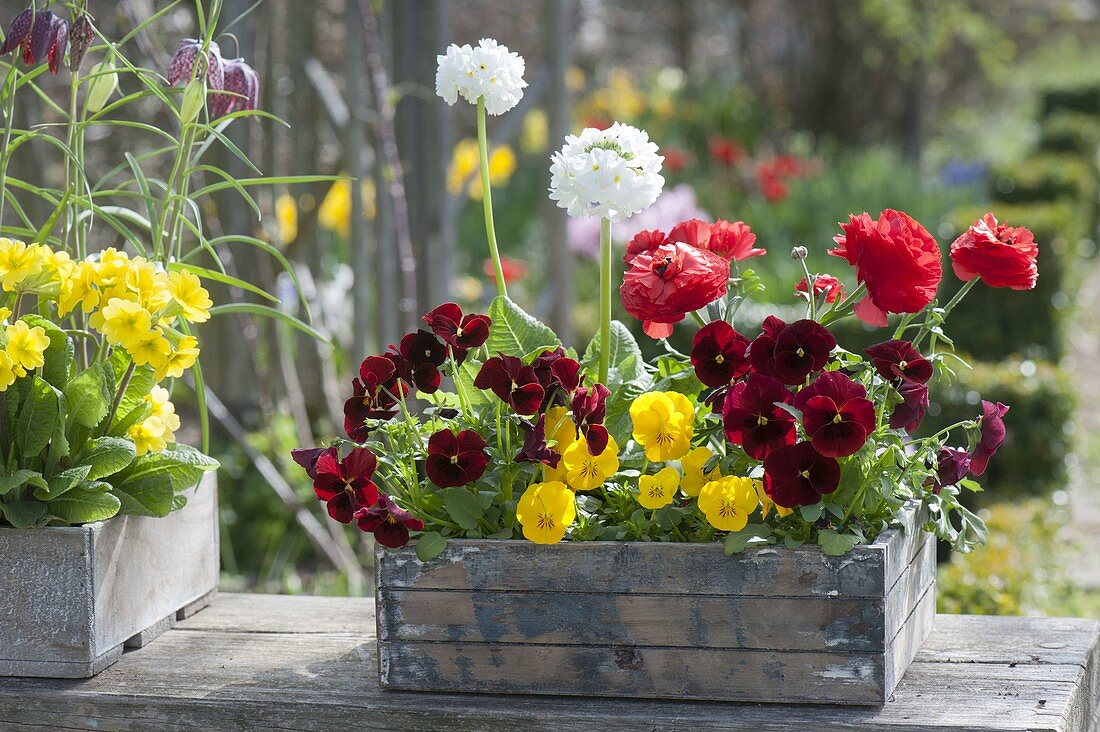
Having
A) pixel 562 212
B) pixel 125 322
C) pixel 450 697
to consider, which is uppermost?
pixel 562 212

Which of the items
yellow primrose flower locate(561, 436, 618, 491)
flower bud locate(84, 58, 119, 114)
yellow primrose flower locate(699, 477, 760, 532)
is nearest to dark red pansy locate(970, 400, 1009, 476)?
yellow primrose flower locate(699, 477, 760, 532)

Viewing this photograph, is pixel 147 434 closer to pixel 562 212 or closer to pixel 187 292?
pixel 187 292

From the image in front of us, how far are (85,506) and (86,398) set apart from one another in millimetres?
112

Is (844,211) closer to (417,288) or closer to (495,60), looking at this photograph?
(417,288)

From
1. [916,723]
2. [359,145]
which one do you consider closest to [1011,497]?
[359,145]

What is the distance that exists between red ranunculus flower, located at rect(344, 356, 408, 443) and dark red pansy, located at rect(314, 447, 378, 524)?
1.9 inches

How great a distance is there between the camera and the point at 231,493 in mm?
3520

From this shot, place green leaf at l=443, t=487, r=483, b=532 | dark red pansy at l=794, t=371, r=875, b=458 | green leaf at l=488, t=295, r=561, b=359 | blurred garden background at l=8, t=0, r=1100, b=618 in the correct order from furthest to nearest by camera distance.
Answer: blurred garden background at l=8, t=0, r=1100, b=618 < green leaf at l=488, t=295, r=561, b=359 < green leaf at l=443, t=487, r=483, b=532 < dark red pansy at l=794, t=371, r=875, b=458

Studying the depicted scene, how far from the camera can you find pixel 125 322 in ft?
3.91

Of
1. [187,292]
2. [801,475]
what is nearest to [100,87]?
[187,292]

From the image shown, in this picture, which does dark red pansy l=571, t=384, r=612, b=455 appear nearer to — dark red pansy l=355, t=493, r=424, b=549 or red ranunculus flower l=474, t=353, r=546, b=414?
red ranunculus flower l=474, t=353, r=546, b=414

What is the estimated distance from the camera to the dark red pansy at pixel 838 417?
42.8 inches

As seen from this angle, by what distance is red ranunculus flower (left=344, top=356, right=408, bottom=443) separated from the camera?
1.21 m

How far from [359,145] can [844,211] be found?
351 centimetres
